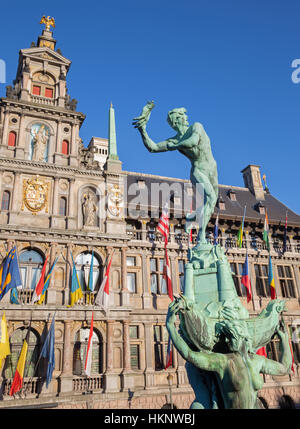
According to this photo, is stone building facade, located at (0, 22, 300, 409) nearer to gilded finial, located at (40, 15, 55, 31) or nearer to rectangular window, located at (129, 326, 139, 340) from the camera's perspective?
rectangular window, located at (129, 326, 139, 340)

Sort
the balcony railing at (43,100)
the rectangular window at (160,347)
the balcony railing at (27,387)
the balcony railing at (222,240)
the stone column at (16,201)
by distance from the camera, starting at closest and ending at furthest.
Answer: the balcony railing at (27,387) → the stone column at (16,201) → the rectangular window at (160,347) → the balcony railing at (43,100) → the balcony railing at (222,240)

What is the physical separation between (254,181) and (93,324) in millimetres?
21712

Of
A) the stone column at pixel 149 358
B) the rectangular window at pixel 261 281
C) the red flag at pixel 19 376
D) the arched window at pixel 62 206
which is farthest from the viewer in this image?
the rectangular window at pixel 261 281

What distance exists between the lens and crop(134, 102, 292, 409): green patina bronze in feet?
19.4

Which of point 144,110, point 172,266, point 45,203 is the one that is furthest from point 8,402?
point 144,110

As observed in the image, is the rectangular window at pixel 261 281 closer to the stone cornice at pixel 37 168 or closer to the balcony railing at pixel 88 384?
the balcony railing at pixel 88 384

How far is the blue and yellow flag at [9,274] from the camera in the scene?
62.4 feet

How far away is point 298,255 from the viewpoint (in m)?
29.6

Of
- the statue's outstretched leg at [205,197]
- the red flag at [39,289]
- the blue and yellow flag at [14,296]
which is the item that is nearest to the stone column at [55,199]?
the red flag at [39,289]

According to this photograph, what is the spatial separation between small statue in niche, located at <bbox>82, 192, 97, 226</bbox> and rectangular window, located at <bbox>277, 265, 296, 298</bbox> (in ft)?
50.2

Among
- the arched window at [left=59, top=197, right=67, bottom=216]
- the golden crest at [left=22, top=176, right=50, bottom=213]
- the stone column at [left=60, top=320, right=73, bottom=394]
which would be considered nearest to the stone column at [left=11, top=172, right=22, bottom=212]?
the golden crest at [left=22, top=176, right=50, bottom=213]

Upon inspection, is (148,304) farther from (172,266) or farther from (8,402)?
(8,402)

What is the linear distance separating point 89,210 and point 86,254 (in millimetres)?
2893

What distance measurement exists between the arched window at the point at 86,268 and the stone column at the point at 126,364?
3.12m
